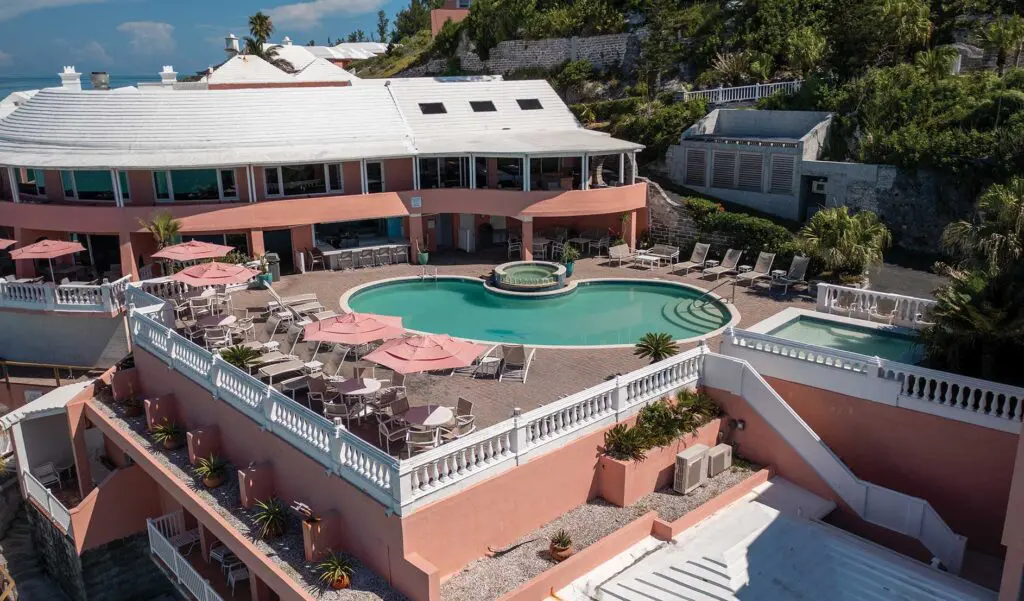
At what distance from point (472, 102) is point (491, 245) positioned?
676cm

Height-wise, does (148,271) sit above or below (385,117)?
below

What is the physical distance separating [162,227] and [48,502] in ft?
33.0

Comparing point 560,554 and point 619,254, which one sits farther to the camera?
Result: point 619,254

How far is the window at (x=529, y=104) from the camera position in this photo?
36406mm

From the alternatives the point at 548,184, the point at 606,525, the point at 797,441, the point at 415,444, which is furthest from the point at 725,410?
the point at 548,184

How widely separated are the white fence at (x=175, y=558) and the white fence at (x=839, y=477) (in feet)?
38.2

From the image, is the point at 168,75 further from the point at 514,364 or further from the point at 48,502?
the point at 514,364

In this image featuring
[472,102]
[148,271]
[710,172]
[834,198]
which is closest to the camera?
[148,271]

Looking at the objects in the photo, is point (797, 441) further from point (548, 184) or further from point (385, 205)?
point (385, 205)

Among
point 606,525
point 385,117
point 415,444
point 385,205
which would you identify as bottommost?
point 606,525

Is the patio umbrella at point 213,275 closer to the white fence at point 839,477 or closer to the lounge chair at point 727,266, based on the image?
the white fence at point 839,477

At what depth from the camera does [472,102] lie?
35.4 meters

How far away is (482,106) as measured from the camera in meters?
35.5

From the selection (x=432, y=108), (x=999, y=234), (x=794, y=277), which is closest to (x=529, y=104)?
(x=432, y=108)
